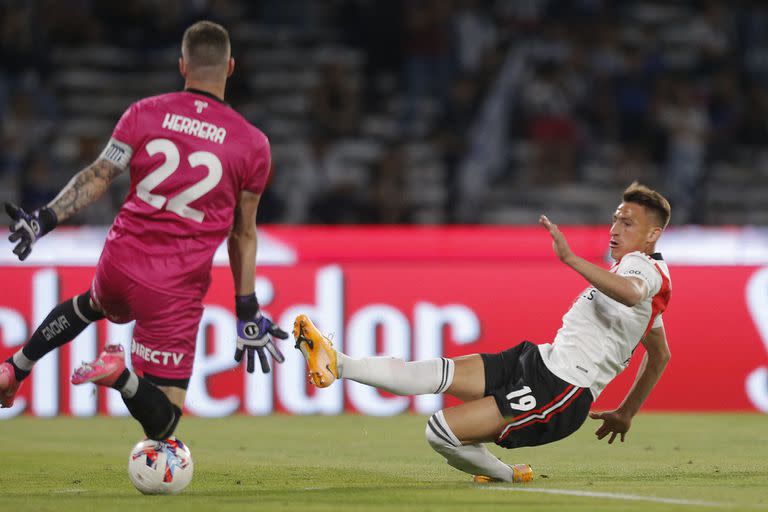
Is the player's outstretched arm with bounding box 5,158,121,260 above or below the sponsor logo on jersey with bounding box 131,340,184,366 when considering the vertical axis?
above

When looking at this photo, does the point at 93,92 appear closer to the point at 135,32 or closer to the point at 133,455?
the point at 135,32

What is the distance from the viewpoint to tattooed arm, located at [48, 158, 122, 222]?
6035 mm

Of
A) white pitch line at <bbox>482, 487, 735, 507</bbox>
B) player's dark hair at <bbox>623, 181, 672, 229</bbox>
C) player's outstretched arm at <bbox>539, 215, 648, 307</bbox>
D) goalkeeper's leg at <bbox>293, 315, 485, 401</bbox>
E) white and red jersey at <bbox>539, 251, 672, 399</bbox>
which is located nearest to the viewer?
white pitch line at <bbox>482, 487, 735, 507</bbox>

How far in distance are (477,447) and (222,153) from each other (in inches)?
73.6

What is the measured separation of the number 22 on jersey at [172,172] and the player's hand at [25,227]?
0.49 meters

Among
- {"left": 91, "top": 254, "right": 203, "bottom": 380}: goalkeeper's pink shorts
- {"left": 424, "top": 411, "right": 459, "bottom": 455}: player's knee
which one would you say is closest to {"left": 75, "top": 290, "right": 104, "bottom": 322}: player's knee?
{"left": 91, "top": 254, "right": 203, "bottom": 380}: goalkeeper's pink shorts

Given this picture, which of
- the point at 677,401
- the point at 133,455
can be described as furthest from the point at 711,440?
the point at 133,455

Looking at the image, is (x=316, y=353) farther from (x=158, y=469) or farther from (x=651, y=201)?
(x=651, y=201)

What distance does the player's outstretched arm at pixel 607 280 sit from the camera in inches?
235

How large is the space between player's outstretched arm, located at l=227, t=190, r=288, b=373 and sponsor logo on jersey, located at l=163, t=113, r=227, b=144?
0.37 m

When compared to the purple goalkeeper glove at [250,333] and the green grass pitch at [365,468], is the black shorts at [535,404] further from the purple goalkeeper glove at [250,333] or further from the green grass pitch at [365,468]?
the purple goalkeeper glove at [250,333]

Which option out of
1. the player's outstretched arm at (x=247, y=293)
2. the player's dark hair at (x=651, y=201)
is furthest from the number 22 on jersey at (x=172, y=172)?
the player's dark hair at (x=651, y=201)

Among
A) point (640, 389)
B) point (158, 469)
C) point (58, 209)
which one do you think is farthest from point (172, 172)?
point (640, 389)

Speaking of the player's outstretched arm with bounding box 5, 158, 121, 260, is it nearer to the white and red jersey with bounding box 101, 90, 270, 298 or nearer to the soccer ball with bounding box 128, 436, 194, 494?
the white and red jersey with bounding box 101, 90, 270, 298
